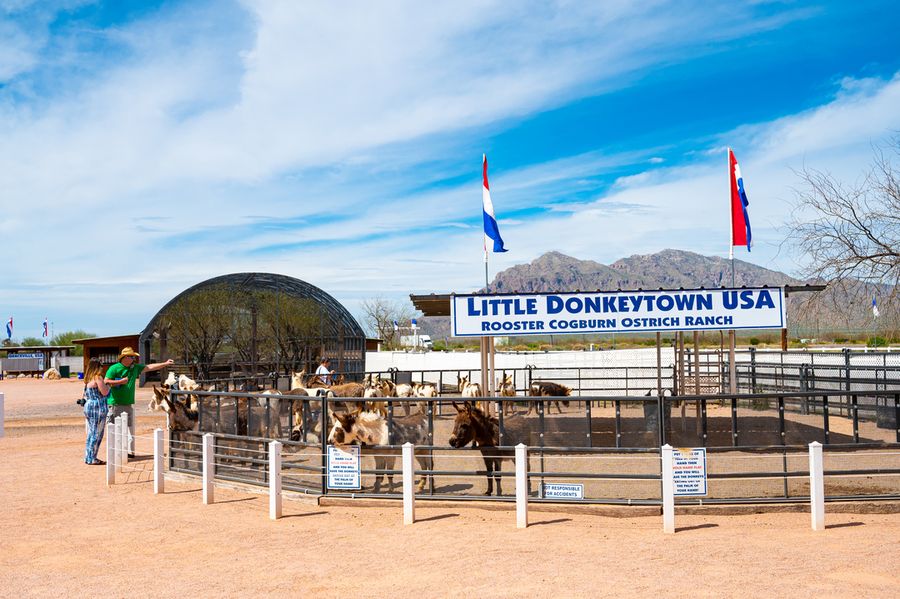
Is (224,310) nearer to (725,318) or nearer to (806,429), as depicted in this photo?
(725,318)

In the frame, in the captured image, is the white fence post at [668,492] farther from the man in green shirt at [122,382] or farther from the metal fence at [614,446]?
the man in green shirt at [122,382]

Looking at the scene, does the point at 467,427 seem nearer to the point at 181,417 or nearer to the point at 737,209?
the point at 181,417

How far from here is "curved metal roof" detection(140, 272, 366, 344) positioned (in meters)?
33.9

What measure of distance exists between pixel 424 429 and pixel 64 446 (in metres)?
11.3

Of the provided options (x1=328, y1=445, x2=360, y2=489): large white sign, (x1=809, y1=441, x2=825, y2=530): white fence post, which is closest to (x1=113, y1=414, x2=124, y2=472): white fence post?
(x1=328, y1=445, x2=360, y2=489): large white sign

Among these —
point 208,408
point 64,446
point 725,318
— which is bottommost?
Answer: point 64,446

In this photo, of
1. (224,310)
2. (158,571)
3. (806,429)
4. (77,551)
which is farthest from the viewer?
(224,310)

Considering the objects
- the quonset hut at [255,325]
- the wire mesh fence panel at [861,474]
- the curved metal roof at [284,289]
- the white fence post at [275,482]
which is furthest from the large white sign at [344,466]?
the curved metal roof at [284,289]

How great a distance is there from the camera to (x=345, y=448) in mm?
10766

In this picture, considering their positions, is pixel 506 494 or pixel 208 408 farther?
pixel 208 408

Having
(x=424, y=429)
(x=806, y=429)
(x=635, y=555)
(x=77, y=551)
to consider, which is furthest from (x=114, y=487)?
(x=806, y=429)

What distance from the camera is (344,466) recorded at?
1070 centimetres

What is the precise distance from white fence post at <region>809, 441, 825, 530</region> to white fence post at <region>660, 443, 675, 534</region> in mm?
1636

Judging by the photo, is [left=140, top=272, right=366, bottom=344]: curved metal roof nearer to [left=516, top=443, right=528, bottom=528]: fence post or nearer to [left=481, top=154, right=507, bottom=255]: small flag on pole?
[left=481, top=154, right=507, bottom=255]: small flag on pole
